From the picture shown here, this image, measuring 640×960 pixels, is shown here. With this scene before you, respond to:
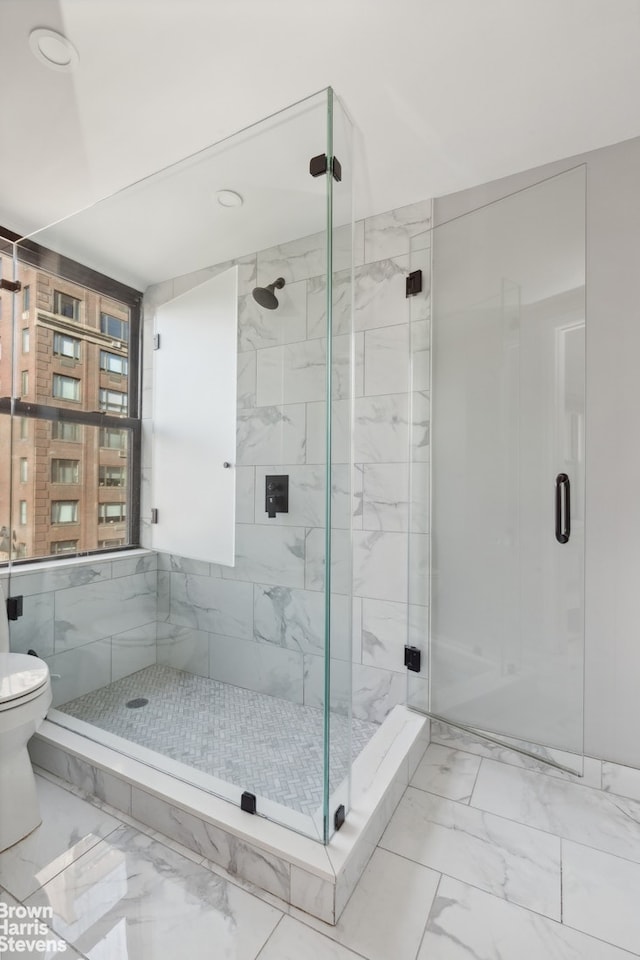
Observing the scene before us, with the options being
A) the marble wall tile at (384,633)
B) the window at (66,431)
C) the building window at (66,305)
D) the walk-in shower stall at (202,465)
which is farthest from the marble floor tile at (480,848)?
the building window at (66,305)

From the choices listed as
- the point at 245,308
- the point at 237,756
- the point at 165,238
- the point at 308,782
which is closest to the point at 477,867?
the point at 308,782

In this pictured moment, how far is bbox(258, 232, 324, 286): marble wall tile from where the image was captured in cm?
141

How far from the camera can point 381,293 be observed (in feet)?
6.89

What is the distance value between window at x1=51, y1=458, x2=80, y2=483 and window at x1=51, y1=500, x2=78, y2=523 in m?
0.11

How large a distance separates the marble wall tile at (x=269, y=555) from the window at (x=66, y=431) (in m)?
1.02

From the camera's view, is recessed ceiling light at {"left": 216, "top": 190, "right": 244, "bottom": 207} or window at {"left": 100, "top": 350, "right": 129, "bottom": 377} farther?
window at {"left": 100, "top": 350, "right": 129, "bottom": 377}

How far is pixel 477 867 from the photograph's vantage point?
130cm

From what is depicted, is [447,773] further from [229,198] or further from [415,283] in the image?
[229,198]

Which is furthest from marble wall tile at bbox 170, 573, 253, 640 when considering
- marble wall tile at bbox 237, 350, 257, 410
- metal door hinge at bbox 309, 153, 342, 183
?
metal door hinge at bbox 309, 153, 342, 183

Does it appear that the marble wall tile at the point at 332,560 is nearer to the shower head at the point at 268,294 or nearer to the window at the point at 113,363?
the shower head at the point at 268,294

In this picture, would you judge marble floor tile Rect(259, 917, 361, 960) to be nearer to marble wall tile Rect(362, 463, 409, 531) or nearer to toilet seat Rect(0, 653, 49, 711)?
toilet seat Rect(0, 653, 49, 711)

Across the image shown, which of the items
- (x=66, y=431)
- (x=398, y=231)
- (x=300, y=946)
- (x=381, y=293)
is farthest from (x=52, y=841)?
(x=398, y=231)

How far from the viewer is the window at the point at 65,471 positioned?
208 centimetres

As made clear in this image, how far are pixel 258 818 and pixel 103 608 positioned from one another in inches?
49.4
